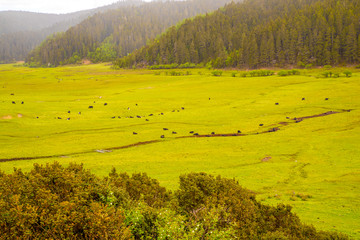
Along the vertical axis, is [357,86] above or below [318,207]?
above

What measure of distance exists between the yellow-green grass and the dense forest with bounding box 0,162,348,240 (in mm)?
7154

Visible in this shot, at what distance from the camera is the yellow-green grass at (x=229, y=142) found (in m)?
29.0

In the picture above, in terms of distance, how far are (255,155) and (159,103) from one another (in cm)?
5322

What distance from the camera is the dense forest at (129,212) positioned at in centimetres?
1149

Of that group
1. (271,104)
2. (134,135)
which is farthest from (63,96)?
(271,104)

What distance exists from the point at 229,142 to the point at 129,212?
119 ft

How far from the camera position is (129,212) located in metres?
14.7

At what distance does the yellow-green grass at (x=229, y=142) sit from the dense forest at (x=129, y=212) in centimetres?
715

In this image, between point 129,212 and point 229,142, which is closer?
point 129,212

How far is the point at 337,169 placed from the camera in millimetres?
34500

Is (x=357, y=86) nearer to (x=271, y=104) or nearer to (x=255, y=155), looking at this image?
(x=271, y=104)

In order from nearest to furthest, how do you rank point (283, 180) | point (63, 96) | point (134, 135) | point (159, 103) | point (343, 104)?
point (283, 180)
point (134, 135)
point (343, 104)
point (159, 103)
point (63, 96)

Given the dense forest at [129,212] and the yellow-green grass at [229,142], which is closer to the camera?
the dense forest at [129,212]

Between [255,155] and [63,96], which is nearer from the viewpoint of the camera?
[255,155]
